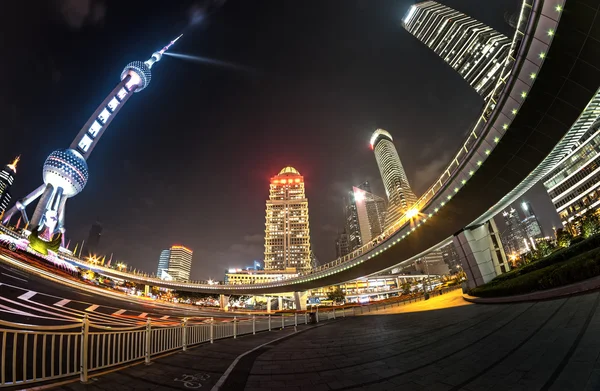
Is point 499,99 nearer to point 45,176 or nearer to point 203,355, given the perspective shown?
point 203,355

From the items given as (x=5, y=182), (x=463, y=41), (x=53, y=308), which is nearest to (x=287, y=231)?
(x=53, y=308)

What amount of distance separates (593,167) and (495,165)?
96364 millimetres

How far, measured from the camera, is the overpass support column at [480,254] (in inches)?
1209

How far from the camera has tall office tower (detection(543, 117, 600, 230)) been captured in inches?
2995

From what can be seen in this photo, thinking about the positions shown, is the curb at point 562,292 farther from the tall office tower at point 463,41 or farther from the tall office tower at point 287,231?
the tall office tower at point 287,231

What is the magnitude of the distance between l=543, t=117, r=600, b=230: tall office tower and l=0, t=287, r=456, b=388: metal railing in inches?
4370

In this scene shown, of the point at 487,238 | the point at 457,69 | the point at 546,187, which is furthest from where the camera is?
the point at 457,69

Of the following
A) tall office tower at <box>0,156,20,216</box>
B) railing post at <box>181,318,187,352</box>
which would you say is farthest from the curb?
tall office tower at <box>0,156,20,216</box>

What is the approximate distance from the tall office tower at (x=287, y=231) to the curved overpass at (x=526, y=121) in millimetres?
118846

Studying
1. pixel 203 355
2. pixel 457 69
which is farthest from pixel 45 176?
pixel 457 69

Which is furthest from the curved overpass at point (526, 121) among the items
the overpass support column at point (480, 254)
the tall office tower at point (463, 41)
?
the tall office tower at point (463, 41)

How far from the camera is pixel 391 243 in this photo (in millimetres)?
38219

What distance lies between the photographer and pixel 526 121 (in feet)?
63.0

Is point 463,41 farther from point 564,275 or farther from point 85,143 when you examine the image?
point 85,143
